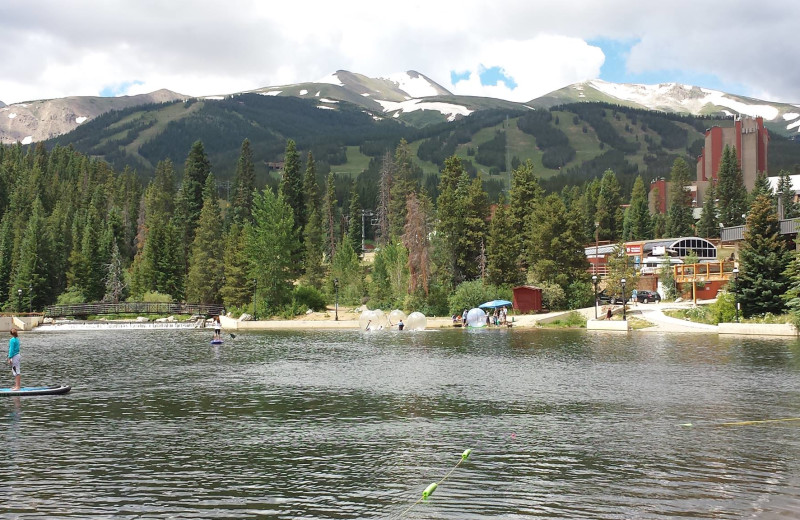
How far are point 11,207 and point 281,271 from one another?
99.7 meters

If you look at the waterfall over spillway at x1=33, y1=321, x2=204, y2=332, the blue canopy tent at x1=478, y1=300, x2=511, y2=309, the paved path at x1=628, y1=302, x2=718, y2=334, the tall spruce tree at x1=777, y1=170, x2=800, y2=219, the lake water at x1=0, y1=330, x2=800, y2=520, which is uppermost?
the tall spruce tree at x1=777, y1=170, x2=800, y2=219

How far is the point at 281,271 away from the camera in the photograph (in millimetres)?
97688

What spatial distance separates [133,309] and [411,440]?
92.1 metres

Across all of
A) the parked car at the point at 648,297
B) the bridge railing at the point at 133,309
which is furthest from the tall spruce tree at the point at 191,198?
the parked car at the point at 648,297

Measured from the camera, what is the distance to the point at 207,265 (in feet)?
358

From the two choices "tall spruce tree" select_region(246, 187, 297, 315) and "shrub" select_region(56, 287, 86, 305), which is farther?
"shrub" select_region(56, 287, 86, 305)

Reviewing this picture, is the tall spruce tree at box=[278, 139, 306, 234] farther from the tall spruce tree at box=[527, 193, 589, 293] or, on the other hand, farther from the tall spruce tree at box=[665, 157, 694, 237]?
the tall spruce tree at box=[665, 157, 694, 237]

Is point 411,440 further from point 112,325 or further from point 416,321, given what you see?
point 112,325

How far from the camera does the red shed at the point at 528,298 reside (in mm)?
84125

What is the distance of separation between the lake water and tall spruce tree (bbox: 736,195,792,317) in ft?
68.4

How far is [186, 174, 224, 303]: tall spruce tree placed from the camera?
109 metres

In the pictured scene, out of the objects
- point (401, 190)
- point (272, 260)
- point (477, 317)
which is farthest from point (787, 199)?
point (272, 260)

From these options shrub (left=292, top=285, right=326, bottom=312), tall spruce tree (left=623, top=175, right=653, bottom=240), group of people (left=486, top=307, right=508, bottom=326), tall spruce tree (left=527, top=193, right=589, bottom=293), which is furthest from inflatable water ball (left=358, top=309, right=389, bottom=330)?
tall spruce tree (left=623, top=175, right=653, bottom=240)

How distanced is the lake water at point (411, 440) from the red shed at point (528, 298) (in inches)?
1574
